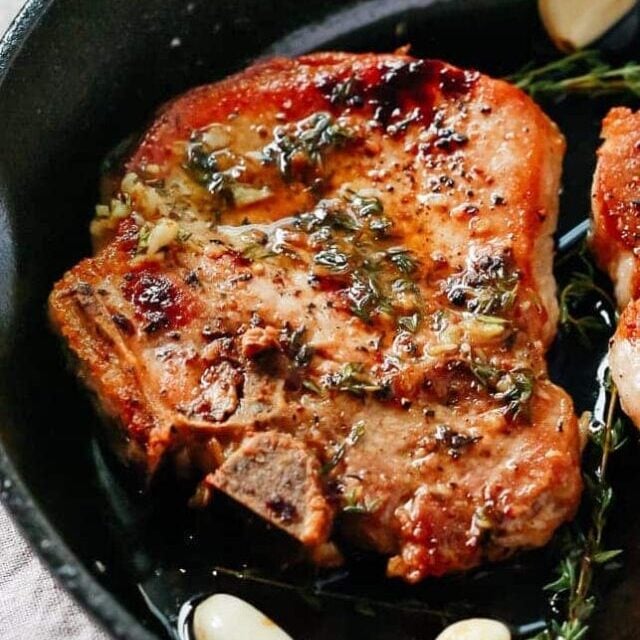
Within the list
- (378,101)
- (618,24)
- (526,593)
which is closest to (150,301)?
(378,101)

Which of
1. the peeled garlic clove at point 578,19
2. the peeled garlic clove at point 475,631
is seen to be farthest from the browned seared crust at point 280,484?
the peeled garlic clove at point 578,19

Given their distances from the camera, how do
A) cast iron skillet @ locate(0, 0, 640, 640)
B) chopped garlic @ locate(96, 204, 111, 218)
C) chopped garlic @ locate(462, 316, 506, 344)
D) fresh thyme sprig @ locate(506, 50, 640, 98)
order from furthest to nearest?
1. fresh thyme sprig @ locate(506, 50, 640, 98)
2. chopped garlic @ locate(96, 204, 111, 218)
3. chopped garlic @ locate(462, 316, 506, 344)
4. cast iron skillet @ locate(0, 0, 640, 640)

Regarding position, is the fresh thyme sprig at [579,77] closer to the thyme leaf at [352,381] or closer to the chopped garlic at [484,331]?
the chopped garlic at [484,331]

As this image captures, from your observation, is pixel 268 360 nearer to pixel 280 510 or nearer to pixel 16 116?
pixel 280 510

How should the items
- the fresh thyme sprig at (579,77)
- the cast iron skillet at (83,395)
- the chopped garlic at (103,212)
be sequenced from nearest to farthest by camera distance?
1. the cast iron skillet at (83,395)
2. the chopped garlic at (103,212)
3. the fresh thyme sprig at (579,77)

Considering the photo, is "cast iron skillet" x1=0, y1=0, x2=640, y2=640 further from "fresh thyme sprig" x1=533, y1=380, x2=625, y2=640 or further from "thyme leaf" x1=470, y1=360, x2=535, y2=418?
"thyme leaf" x1=470, y1=360, x2=535, y2=418

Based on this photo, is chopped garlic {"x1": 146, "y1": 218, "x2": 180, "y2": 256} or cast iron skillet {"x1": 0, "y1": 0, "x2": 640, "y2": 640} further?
chopped garlic {"x1": 146, "y1": 218, "x2": 180, "y2": 256}

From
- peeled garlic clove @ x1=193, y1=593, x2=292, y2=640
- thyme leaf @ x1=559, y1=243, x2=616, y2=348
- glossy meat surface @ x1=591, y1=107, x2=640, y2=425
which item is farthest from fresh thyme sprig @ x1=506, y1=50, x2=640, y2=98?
peeled garlic clove @ x1=193, y1=593, x2=292, y2=640

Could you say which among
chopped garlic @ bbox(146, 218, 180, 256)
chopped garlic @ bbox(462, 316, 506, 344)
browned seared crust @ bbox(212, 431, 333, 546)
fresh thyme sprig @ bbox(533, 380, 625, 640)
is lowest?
fresh thyme sprig @ bbox(533, 380, 625, 640)
